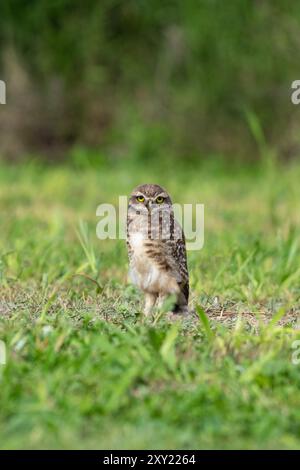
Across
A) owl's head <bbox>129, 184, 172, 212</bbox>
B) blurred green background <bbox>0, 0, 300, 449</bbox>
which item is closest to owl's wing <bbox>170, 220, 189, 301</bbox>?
owl's head <bbox>129, 184, 172, 212</bbox>

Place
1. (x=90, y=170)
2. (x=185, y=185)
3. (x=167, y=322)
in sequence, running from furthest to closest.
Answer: (x=90, y=170)
(x=185, y=185)
(x=167, y=322)

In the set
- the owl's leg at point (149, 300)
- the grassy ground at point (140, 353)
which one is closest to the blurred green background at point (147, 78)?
the grassy ground at point (140, 353)

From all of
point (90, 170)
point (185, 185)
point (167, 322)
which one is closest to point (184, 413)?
point (167, 322)

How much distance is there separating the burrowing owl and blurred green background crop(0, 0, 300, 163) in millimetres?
7614

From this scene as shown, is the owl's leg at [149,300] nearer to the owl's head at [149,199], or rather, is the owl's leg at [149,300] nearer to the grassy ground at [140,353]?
the grassy ground at [140,353]

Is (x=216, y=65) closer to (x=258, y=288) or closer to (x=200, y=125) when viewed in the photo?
(x=200, y=125)

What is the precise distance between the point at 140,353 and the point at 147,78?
9497 millimetres

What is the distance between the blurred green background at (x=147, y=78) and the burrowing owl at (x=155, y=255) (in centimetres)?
761

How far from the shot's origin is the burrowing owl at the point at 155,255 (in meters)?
5.65

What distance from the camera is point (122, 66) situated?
1383cm

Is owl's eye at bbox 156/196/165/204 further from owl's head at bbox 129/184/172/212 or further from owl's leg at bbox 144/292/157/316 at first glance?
owl's leg at bbox 144/292/157/316

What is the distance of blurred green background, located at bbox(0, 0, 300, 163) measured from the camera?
13.2 m

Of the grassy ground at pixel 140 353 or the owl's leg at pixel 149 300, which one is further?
the owl's leg at pixel 149 300
